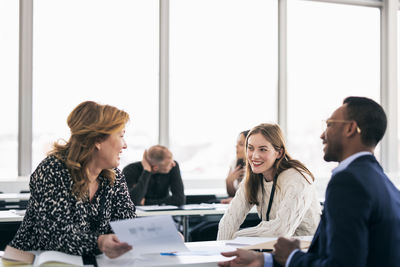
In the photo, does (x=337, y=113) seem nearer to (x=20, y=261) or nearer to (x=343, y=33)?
(x=20, y=261)

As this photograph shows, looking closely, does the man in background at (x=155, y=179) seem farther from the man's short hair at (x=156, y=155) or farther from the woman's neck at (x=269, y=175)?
the woman's neck at (x=269, y=175)

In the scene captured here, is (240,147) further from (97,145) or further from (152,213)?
(97,145)

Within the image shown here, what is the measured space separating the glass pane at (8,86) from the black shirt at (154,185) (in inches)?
79.9

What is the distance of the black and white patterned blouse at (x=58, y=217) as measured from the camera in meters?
1.92

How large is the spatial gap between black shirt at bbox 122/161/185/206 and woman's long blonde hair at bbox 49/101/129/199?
2558mm

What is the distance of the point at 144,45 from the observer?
21.6 ft

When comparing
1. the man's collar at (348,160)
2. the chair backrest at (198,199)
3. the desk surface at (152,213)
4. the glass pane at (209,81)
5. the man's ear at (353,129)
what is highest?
the glass pane at (209,81)

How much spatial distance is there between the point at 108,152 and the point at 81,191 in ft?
0.71

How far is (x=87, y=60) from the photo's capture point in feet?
20.6

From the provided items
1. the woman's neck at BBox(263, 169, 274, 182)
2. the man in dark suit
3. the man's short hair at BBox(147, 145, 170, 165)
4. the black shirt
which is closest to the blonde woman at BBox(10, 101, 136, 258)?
the man in dark suit

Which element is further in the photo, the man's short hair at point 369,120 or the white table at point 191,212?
the white table at point 191,212

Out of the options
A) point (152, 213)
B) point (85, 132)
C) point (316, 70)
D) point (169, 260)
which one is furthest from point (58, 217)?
point (316, 70)

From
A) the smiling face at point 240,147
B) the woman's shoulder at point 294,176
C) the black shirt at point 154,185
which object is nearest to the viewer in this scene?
the woman's shoulder at point 294,176

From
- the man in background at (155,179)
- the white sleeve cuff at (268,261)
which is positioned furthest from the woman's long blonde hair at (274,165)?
the man in background at (155,179)
